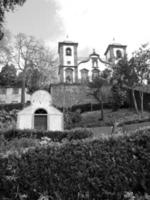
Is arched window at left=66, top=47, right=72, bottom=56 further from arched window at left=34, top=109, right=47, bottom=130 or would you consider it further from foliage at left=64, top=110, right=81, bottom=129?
arched window at left=34, top=109, right=47, bottom=130

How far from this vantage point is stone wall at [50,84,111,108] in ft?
105

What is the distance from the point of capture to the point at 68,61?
48.3 metres

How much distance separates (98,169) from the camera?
12.2 ft

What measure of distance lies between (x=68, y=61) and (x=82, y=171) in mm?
45762

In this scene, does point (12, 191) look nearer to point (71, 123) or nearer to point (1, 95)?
point (71, 123)

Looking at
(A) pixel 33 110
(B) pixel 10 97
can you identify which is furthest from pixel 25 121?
(B) pixel 10 97

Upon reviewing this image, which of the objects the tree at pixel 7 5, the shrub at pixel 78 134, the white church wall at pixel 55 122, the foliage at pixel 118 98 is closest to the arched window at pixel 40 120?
the white church wall at pixel 55 122

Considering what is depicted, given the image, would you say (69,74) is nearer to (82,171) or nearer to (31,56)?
(31,56)

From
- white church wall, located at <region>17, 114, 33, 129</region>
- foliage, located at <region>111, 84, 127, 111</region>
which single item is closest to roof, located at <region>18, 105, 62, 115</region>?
white church wall, located at <region>17, 114, 33, 129</region>

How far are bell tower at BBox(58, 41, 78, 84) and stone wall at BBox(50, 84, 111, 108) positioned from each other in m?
11.0

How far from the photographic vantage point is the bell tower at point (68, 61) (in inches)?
1825

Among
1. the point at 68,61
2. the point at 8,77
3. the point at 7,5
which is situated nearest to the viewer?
the point at 7,5

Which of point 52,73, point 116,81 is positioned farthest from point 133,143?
point 52,73

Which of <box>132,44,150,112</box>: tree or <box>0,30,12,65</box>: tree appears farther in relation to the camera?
<box>0,30,12,65</box>: tree
